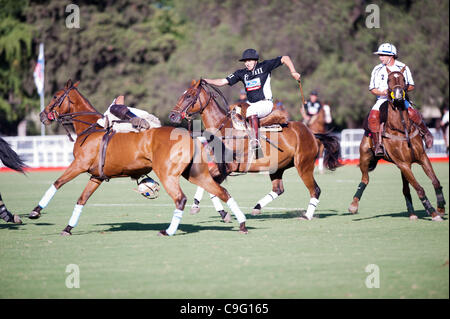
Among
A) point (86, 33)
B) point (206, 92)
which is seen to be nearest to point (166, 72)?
point (86, 33)

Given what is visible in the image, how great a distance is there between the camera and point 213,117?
40.4 feet

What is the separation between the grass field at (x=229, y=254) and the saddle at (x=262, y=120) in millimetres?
1711

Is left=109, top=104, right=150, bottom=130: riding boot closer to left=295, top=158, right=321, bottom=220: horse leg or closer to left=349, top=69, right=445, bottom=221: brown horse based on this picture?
left=295, top=158, right=321, bottom=220: horse leg

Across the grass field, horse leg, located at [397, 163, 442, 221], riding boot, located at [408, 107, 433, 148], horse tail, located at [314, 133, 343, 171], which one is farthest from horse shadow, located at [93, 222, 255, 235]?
riding boot, located at [408, 107, 433, 148]

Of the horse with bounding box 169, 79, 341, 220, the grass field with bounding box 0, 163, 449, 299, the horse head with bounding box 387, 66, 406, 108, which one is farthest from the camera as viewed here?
the horse with bounding box 169, 79, 341, 220

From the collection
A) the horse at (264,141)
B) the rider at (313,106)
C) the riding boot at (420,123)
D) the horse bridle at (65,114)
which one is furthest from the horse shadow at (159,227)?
the rider at (313,106)

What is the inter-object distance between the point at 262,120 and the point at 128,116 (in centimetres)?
260

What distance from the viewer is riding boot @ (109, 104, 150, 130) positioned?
427 inches

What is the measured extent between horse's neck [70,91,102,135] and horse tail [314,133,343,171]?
182 inches

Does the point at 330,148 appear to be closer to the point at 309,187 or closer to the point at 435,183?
the point at 309,187

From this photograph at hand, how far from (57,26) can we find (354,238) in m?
37.5

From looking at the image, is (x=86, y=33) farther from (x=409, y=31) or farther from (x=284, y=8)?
(x=409, y=31)

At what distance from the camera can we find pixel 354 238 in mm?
10266

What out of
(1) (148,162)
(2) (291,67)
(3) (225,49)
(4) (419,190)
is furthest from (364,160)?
(3) (225,49)
